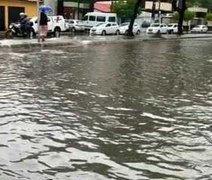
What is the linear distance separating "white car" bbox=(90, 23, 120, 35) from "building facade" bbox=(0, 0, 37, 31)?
6.41 meters

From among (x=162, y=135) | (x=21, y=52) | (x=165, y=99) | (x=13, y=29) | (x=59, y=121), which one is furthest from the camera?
(x=13, y=29)

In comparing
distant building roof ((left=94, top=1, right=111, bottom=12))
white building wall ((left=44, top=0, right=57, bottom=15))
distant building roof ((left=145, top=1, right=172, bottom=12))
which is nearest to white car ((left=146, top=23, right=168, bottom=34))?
distant building roof ((left=94, top=1, right=111, bottom=12))

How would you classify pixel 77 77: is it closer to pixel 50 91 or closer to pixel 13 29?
pixel 50 91

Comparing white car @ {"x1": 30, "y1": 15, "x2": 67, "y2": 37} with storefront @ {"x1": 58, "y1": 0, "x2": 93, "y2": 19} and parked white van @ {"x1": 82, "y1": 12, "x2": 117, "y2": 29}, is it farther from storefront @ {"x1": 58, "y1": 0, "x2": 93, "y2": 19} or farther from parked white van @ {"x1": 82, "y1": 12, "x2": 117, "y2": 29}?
storefront @ {"x1": 58, "y1": 0, "x2": 93, "y2": 19}

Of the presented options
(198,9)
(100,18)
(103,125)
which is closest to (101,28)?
(100,18)

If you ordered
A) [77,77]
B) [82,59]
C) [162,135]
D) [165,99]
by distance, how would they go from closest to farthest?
[162,135] → [165,99] → [77,77] → [82,59]

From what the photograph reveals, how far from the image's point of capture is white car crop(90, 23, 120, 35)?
49281 millimetres

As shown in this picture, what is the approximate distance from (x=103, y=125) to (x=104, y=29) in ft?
136

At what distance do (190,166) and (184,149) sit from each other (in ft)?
2.64

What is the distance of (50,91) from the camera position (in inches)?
470

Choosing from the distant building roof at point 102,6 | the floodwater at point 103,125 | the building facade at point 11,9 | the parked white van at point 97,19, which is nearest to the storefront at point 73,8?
the distant building roof at point 102,6

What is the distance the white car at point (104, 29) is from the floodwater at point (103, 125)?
33.4 meters

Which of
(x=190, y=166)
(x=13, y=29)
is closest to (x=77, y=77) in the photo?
(x=190, y=166)

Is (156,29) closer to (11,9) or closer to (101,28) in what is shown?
(101,28)
